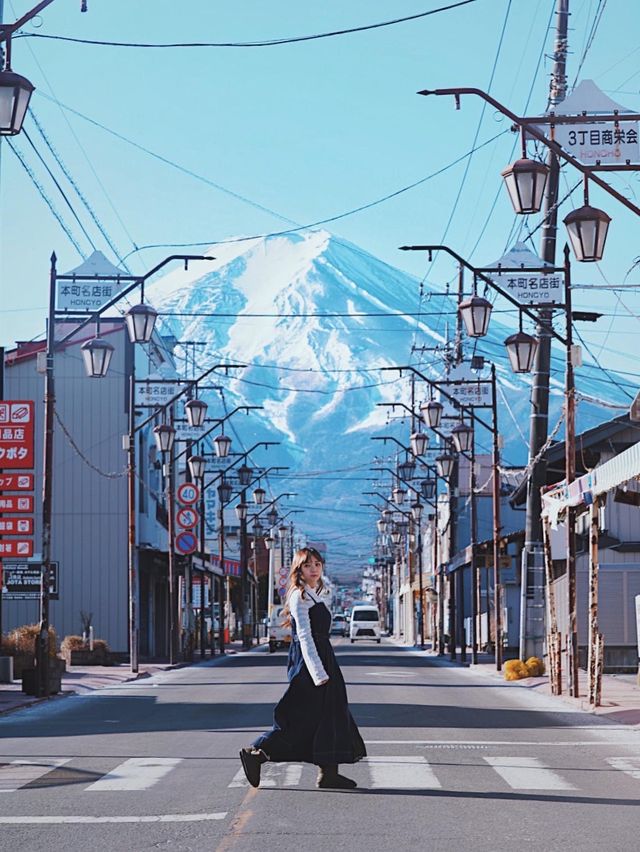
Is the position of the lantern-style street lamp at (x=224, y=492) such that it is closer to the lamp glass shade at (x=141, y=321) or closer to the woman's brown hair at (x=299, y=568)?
the lamp glass shade at (x=141, y=321)

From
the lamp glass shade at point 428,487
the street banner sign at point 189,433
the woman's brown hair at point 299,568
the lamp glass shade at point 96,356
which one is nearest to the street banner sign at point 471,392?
the street banner sign at point 189,433

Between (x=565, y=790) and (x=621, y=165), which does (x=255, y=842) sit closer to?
(x=565, y=790)

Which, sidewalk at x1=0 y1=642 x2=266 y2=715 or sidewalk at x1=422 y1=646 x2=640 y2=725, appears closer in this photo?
sidewalk at x1=422 y1=646 x2=640 y2=725

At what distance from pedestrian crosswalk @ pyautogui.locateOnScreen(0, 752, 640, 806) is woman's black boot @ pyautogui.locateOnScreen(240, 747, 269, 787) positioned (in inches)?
28.1

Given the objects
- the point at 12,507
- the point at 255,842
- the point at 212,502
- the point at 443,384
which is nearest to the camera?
the point at 255,842

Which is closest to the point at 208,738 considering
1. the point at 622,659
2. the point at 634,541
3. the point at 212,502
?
the point at 622,659

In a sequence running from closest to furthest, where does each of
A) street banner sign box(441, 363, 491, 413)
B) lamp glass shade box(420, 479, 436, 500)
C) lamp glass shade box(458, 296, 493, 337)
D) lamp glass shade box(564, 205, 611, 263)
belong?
lamp glass shade box(564, 205, 611, 263) < lamp glass shade box(458, 296, 493, 337) < street banner sign box(441, 363, 491, 413) < lamp glass shade box(420, 479, 436, 500)

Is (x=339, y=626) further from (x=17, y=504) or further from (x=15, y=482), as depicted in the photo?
(x=15, y=482)

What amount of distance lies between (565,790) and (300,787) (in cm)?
208

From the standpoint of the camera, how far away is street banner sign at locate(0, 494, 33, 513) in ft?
119

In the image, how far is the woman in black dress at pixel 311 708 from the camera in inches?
446

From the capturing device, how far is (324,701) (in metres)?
11.4

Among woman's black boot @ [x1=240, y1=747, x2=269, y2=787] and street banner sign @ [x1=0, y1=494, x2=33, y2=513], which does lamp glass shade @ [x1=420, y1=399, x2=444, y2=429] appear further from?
→ woman's black boot @ [x1=240, y1=747, x2=269, y2=787]

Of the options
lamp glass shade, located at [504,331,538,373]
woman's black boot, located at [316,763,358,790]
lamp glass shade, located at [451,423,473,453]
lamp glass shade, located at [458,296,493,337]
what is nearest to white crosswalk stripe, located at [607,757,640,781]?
woman's black boot, located at [316,763,358,790]
